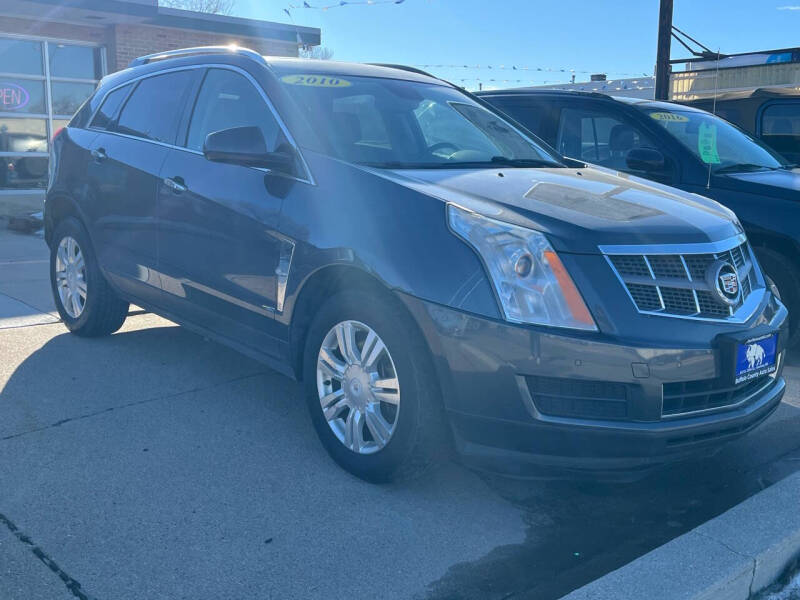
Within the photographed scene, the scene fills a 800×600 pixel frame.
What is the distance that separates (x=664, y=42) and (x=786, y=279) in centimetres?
1063

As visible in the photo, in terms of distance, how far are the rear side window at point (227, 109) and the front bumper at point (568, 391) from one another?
1512mm

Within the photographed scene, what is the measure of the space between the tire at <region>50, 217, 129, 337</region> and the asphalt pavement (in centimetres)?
76

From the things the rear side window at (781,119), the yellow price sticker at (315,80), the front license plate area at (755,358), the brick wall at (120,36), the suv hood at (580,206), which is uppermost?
the brick wall at (120,36)

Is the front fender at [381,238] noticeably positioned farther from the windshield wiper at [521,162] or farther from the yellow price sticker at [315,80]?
the windshield wiper at [521,162]

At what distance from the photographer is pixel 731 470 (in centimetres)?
393

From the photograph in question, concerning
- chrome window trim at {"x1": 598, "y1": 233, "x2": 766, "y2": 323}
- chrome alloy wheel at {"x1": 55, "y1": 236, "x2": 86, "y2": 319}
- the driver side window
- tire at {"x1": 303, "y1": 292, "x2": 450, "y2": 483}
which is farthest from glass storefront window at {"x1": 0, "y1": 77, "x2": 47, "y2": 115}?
chrome window trim at {"x1": 598, "y1": 233, "x2": 766, "y2": 323}

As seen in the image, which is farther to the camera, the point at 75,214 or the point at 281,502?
the point at 75,214

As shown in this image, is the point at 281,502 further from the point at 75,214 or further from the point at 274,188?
the point at 75,214

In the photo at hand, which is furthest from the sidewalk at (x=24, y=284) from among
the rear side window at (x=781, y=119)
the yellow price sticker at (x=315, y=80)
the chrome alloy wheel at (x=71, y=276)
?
the rear side window at (x=781, y=119)

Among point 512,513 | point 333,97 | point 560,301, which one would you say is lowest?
point 512,513

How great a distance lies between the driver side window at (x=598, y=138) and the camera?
20.5 feet

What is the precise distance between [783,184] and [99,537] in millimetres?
4750

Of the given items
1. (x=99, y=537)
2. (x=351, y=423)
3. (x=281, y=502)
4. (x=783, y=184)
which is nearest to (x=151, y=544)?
(x=99, y=537)

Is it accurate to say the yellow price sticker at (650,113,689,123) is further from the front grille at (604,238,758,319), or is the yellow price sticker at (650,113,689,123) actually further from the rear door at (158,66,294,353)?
the rear door at (158,66,294,353)
